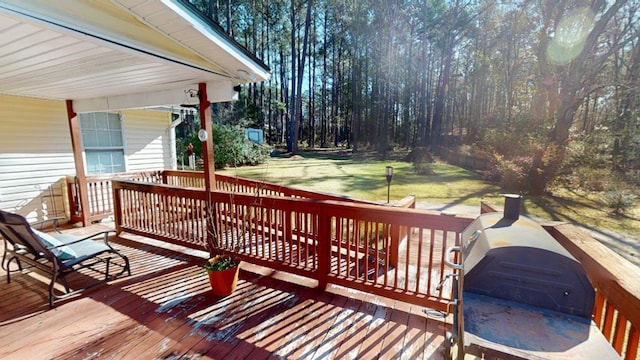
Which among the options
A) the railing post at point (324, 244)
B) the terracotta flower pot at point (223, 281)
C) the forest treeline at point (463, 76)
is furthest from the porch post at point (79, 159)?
the forest treeline at point (463, 76)

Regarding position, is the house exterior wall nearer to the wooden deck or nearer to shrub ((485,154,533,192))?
the wooden deck

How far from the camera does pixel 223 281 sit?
9.39 feet

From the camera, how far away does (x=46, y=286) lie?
10.4 feet

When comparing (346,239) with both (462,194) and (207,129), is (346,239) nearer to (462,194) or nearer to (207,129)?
(207,129)

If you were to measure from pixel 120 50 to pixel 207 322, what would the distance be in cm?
238

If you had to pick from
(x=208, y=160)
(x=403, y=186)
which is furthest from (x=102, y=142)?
(x=403, y=186)

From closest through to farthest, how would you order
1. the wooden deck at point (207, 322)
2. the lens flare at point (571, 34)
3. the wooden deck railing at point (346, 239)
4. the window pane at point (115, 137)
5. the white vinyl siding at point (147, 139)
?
the wooden deck railing at point (346, 239) < the wooden deck at point (207, 322) < the window pane at point (115, 137) < the white vinyl siding at point (147, 139) < the lens flare at point (571, 34)

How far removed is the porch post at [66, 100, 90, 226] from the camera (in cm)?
501

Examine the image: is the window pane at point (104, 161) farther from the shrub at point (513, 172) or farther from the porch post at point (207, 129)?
the shrub at point (513, 172)

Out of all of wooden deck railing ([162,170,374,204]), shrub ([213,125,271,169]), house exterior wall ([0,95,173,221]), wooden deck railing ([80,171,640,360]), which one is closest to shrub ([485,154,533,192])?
wooden deck railing ([80,171,640,360])

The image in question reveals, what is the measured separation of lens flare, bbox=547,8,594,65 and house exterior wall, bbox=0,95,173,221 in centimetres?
1330

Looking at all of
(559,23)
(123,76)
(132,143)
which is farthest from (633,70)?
(132,143)

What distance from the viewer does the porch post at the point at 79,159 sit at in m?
5.01

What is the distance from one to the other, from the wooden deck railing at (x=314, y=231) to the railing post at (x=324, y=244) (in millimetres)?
10
